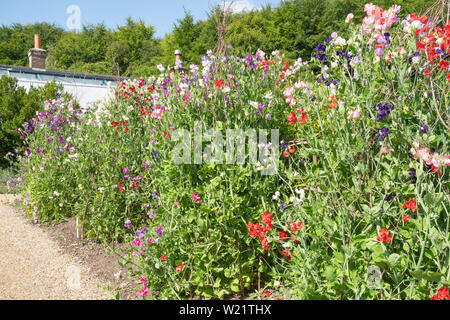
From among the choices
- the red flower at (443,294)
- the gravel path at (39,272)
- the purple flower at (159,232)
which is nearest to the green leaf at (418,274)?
the red flower at (443,294)

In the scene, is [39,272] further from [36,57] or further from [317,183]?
[36,57]

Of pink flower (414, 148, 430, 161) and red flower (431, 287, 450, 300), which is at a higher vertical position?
pink flower (414, 148, 430, 161)

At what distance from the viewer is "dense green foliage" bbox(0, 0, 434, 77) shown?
2327cm

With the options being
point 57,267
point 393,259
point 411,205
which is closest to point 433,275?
point 393,259

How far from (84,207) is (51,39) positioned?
150 feet

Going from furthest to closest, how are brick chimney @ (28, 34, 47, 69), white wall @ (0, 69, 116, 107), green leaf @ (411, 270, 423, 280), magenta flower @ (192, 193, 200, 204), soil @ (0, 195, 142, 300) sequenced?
brick chimney @ (28, 34, 47, 69), white wall @ (0, 69, 116, 107), soil @ (0, 195, 142, 300), magenta flower @ (192, 193, 200, 204), green leaf @ (411, 270, 423, 280)

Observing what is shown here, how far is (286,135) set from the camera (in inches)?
138

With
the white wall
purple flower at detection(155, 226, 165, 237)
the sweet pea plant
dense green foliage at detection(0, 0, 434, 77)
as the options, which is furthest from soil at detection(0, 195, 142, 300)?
the white wall

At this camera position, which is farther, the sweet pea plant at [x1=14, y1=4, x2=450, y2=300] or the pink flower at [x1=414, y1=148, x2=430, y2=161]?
the sweet pea plant at [x1=14, y1=4, x2=450, y2=300]

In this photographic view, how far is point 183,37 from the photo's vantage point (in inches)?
1133

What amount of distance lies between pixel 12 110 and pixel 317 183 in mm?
8798

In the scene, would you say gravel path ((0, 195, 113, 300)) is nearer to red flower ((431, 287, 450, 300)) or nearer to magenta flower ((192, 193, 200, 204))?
magenta flower ((192, 193, 200, 204))

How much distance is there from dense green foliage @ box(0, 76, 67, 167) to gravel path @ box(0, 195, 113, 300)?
4.42 metres

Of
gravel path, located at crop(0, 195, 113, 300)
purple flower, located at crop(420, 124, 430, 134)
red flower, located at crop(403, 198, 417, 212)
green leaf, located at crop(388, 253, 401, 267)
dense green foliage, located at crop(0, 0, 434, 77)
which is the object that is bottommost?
gravel path, located at crop(0, 195, 113, 300)
